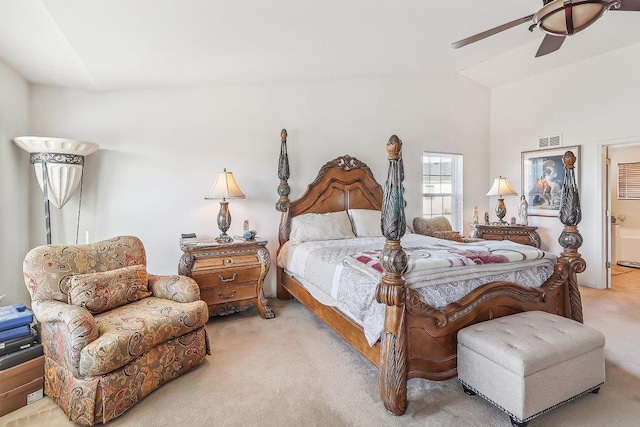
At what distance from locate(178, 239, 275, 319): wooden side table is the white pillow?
1261mm

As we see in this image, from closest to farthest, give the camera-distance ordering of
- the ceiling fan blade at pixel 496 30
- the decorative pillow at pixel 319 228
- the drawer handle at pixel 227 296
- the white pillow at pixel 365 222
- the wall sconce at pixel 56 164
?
the ceiling fan blade at pixel 496 30, the wall sconce at pixel 56 164, the drawer handle at pixel 227 296, the decorative pillow at pixel 319 228, the white pillow at pixel 365 222

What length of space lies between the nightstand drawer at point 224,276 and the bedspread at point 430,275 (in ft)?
2.76

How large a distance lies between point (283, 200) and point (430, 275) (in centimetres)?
242

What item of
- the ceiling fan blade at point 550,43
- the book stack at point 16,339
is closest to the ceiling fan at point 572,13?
the ceiling fan blade at point 550,43

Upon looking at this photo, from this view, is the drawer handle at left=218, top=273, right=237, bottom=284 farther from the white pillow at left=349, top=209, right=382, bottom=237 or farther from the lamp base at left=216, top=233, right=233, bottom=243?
the white pillow at left=349, top=209, right=382, bottom=237

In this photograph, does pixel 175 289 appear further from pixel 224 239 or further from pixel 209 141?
pixel 209 141

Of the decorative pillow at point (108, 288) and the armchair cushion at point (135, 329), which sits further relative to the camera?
the decorative pillow at point (108, 288)

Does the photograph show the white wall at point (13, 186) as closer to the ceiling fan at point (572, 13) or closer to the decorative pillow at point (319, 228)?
the decorative pillow at point (319, 228)

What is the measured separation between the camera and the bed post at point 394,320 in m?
1.94

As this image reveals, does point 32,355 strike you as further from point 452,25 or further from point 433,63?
point 433,63

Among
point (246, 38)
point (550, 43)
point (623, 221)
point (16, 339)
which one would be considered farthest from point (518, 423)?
point (623, 221)

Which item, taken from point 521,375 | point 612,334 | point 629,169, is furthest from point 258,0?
point 629,169

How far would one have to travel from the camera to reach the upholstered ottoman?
1774mm

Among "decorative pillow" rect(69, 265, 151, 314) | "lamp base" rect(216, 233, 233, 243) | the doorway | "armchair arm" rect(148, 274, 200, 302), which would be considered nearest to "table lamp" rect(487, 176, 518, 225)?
the doorway
